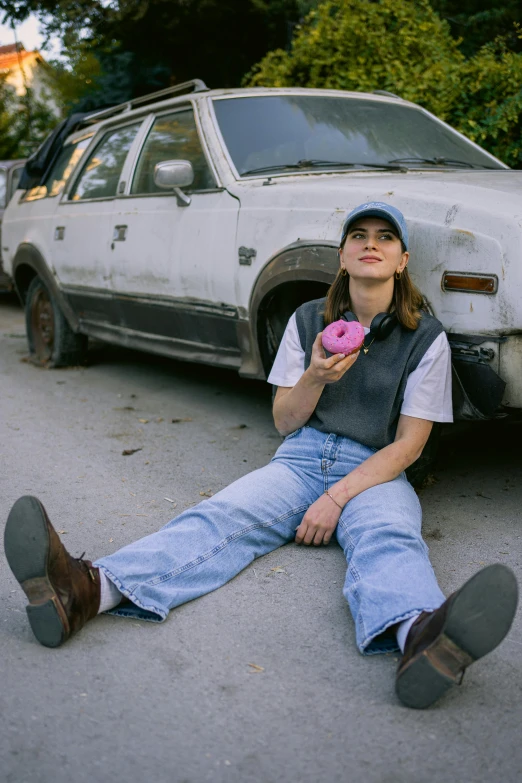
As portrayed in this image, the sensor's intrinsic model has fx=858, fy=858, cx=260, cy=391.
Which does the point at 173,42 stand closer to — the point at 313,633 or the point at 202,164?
the point at 202,164

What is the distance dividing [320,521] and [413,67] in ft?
19.4

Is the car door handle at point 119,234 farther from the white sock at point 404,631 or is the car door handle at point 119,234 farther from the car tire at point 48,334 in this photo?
the white sock at point 404,631

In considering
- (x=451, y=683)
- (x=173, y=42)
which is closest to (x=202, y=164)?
(x=451, y=683)

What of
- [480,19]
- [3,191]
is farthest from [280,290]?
[3,191]

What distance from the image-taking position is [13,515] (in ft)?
8.25

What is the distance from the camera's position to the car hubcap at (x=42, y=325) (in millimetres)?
6926

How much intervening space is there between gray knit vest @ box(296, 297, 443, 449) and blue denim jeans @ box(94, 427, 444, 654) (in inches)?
2.6

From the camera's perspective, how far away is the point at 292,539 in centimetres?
334

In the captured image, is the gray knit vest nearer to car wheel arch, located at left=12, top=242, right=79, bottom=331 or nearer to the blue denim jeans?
the blue denim jeans

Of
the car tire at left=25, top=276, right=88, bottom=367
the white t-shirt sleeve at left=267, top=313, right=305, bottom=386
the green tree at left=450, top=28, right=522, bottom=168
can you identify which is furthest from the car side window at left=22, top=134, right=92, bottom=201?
the white t-shirt sleeve at left=267, top=313, right=305, bottom=386

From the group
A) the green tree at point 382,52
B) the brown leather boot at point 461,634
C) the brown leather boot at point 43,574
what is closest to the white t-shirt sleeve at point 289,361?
the brown leather boot at point 43,574

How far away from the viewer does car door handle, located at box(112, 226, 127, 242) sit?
535cm

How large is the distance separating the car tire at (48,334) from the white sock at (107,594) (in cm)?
419

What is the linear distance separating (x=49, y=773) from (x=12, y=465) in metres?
2.59
